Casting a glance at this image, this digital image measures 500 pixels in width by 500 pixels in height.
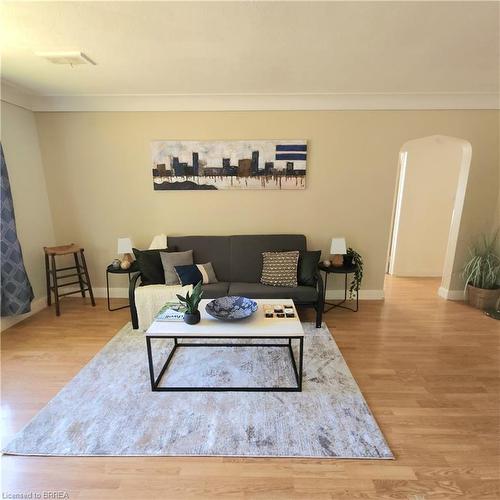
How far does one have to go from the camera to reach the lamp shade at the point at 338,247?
10.7ft

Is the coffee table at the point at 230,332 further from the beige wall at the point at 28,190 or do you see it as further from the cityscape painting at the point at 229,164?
the beige wall at the point at 28,190

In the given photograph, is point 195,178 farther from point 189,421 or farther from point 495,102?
point 495,102

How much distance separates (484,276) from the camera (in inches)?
134

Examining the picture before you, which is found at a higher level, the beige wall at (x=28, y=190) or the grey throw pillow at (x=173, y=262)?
the beige wall at (x=28, y=190)

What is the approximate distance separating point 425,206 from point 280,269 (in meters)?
3.05

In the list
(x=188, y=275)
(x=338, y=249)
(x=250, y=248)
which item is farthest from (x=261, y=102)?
(x=188, y=275)

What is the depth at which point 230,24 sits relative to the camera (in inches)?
70.3

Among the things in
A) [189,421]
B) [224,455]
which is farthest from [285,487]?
[189,421]

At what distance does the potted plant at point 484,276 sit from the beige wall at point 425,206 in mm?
1095

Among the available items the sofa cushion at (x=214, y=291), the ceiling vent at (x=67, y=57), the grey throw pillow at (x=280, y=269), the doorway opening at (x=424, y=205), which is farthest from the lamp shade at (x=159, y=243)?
the doorway opening at (x=424, y=205)

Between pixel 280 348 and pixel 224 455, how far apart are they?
114 cm

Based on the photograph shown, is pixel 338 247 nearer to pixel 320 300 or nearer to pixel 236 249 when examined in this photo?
pixel 320 300

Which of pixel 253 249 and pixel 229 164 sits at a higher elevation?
pixel 229 164

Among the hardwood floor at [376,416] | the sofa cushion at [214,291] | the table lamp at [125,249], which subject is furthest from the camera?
the table lamp at [125,249]
